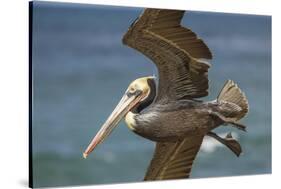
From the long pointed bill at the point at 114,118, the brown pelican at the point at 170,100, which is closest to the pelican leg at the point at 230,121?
the brown pelican at the point at 170,100

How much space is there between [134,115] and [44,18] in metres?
1.34

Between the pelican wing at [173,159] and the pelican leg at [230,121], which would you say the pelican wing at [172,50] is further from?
the pelican wing at [173,159]

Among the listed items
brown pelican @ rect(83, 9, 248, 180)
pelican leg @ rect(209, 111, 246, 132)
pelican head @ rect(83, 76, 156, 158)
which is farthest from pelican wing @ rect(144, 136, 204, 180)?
pelican head @ rect(83, 76, 156, 158)

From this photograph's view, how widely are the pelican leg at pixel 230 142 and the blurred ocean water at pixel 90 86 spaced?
6 centimetres

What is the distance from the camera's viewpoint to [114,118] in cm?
697

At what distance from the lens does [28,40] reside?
22.0ft

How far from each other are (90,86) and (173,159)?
1209mm

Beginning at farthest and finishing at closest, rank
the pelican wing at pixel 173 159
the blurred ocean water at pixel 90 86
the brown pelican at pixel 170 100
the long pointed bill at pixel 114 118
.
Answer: the pelican wing at pixel 173 159 < the brown pelican at pixel 170 100 < the long pointed bill at pixel 114 118 < the blurred ocean water at pixel 90 86

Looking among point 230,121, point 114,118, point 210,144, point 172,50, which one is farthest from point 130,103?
point 230,121

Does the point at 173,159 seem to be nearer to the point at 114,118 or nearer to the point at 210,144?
the point at 210,144

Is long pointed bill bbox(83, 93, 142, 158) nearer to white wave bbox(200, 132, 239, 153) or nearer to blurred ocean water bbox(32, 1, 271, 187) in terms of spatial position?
blurred ocean water bbox(32, 1, 271, 187)

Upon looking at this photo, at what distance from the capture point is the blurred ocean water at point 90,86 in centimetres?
667

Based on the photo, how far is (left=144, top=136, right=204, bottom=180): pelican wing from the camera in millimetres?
7207
